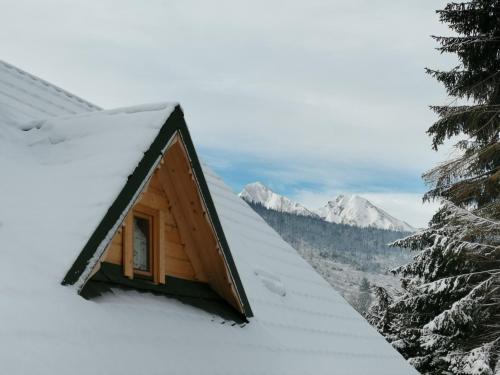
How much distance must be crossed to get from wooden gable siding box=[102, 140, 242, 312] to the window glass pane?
4.2 inches

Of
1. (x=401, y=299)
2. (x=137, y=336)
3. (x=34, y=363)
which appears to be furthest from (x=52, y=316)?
(x=401, y=299)

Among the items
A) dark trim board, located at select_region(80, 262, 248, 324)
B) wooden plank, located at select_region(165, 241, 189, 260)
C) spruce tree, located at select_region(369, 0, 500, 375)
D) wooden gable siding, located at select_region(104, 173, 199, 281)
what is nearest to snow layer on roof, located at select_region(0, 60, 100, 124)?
wooden gable siding, located at select_region(104, 173, 199, 281)

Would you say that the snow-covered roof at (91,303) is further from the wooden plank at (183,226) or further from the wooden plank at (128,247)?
the wooden plank at (183,226)

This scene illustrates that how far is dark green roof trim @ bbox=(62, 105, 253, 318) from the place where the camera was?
3.87 meters

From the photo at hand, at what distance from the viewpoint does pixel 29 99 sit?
6828 millimetres

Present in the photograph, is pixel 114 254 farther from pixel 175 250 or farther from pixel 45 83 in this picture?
pixel 45 83

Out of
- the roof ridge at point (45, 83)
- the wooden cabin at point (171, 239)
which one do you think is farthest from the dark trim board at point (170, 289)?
the roof ridge at point (45, 83)

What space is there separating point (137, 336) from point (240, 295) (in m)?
1.67

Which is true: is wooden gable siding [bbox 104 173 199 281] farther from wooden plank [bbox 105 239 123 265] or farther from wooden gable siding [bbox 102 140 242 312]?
wooden plank [bbox 105 239 123 265]

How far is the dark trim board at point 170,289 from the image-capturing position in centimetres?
428

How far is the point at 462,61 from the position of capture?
12.5 meters

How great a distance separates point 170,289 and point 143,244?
45cm

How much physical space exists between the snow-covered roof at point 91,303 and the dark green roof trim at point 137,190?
4 cm

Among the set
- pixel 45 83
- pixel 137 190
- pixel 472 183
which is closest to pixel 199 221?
pixel 137 190
